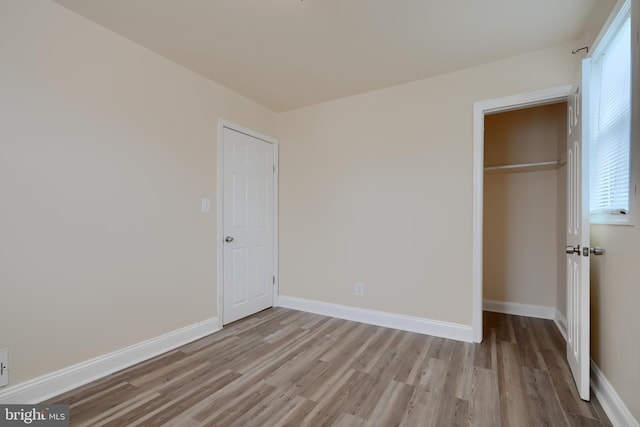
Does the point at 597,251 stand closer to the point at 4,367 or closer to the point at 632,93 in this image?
the point at 632,93

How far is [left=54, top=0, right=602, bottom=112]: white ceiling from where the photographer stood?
1865 mm

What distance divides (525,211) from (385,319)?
2.03 meters

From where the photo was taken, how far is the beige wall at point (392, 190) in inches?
104

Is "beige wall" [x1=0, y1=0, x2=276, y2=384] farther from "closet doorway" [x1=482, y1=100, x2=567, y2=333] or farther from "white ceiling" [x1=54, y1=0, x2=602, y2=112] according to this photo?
"closet doorway" [x1=482, y1=100, x2=567, y2=333]

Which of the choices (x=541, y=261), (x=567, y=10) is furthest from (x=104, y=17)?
(x=541, y=261)

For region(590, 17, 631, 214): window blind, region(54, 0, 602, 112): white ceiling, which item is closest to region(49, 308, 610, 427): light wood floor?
region(590, 17, 631, 214): window blind

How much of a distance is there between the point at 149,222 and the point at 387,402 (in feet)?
7.20

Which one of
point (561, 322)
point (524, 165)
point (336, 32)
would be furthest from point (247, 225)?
point (561, 322)

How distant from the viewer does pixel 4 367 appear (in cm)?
162

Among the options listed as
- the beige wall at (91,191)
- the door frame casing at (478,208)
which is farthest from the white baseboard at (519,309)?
the beige wall at (91,191)

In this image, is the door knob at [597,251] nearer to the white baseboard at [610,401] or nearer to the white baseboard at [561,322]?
the white baseboard at [610,401]

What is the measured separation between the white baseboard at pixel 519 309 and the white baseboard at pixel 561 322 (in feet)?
0.25

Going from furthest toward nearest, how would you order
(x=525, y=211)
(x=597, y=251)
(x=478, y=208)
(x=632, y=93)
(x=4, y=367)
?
(x=525, y=211) < (x=478, y=208) < (x=597, y=251) < (x=4, y=367) < (x=632, y=93)

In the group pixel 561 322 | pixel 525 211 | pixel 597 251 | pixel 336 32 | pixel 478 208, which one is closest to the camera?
pixel 597 251
